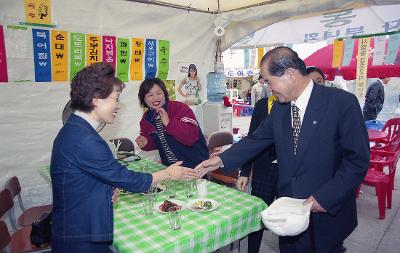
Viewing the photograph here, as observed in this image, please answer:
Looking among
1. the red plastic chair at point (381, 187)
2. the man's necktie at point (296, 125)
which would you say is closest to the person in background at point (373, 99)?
the red plastic chair at point (381, 187)

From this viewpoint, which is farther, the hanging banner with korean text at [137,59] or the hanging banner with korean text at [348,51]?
the hanging banner with korean text at [348,51]

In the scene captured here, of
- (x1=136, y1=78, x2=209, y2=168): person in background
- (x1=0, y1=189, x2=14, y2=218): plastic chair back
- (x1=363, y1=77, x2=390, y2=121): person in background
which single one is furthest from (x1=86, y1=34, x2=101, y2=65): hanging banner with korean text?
(x1=363, y1=77, x2=390, y2=121): person in background

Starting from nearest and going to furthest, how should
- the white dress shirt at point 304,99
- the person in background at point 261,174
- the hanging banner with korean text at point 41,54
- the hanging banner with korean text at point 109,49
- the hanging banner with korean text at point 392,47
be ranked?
the white dress shirt at point 304,99 < the person in background at point 261,174 < the hanging banner with korean text at point 41,54 < the hanging banner with korean text at point 109,49 < the hanging banner with korean text at point 392,47

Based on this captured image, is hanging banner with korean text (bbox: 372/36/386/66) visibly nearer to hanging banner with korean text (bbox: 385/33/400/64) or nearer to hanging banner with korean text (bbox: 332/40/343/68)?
hanging banner with korean text (bbox: 385/33/400/64)

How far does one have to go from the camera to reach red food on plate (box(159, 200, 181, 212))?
1.99 m

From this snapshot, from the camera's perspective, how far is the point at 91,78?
162 cm

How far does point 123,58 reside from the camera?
13.7ft

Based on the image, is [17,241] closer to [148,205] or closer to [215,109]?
[148,205]

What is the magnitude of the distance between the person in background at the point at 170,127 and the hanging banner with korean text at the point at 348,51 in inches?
158

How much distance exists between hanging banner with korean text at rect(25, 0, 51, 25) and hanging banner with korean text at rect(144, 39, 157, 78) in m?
1.39

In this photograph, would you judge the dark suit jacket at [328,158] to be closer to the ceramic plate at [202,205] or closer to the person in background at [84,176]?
the ceramic plate at [202,205]

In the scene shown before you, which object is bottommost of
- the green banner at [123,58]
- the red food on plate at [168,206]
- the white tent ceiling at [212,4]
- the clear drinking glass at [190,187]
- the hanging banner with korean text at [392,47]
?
the red food on plate at [168,206]

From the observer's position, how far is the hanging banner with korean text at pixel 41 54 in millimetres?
3404

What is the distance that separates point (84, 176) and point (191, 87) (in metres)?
3.63
